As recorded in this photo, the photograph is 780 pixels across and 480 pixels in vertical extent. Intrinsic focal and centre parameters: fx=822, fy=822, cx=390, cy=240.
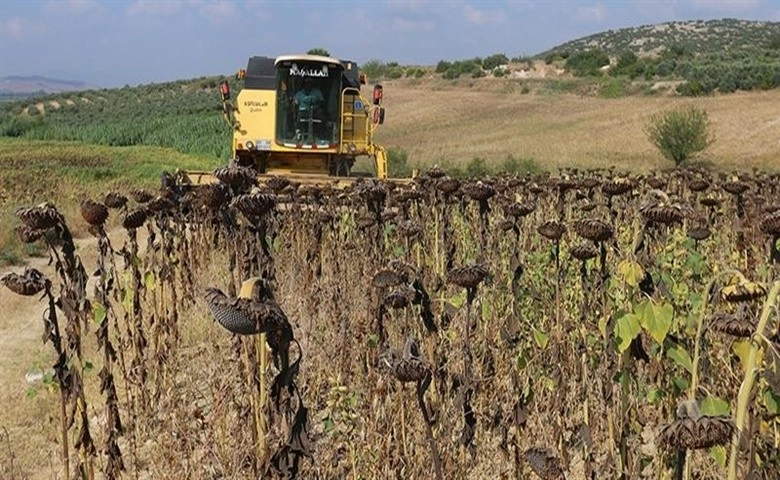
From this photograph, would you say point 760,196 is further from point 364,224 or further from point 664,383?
point 664,383

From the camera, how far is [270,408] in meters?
2.45

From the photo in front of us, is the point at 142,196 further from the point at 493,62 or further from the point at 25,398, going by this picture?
the point at 493,62

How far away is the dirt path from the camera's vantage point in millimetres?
4332

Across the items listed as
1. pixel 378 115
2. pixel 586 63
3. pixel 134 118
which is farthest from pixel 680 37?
pixel 378 115

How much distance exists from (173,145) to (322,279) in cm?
3462

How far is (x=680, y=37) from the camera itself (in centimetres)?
12169

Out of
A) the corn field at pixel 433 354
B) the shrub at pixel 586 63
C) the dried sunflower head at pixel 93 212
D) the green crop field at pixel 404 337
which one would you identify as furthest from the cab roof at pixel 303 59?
the shrub at pixel 586 63

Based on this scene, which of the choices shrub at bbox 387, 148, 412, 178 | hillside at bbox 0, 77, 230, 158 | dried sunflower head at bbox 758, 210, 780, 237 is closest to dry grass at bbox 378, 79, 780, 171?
shrub at bbox 387, 148, 412, 178

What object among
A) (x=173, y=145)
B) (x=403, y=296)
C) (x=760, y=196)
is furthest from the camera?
(x=173, y=145)

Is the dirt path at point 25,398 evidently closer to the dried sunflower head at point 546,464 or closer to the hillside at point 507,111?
the dried sunflower head at point 546,464

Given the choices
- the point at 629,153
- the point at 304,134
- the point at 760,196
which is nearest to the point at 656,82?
the point at 629,153

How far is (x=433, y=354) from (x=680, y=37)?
129942mm

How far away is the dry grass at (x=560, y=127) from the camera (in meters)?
28.7

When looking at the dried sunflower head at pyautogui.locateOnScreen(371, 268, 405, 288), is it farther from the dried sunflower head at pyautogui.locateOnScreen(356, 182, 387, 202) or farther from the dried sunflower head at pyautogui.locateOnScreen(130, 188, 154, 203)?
the dried sunflower head at pyautogui.locateOnScreen(130, 188, 154, 203)
